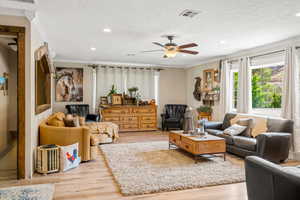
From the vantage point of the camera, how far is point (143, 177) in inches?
134

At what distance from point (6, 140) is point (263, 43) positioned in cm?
664

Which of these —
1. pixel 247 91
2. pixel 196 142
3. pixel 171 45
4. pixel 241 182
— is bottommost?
pixel 241 182

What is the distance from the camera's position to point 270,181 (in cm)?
177

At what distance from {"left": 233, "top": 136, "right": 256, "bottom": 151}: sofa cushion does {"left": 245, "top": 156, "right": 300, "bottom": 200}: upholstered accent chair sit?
2.40m

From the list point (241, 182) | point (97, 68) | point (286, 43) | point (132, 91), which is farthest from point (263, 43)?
point (97, 68)

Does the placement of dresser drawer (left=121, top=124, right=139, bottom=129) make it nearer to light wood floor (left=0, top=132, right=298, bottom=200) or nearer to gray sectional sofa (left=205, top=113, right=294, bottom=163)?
gray sectional sofa (left=205, top=113, right=294, bottom=163)

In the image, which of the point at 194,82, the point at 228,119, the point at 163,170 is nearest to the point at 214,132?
the point at 228,119

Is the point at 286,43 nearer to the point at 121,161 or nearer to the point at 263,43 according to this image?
the point at 263,43

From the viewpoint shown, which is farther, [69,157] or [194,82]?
[194,82]

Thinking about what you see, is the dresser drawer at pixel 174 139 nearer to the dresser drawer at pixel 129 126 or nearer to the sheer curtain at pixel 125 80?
the dresser drawer at pixel 129 126

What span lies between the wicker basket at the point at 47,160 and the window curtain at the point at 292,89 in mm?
4640

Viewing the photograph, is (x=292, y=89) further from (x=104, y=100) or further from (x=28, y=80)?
(x=104, y=100)

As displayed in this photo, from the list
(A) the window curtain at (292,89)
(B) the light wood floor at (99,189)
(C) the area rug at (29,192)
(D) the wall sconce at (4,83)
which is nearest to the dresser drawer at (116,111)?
(D) the wall sconce at (4,83)

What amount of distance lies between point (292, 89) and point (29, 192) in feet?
16.6
